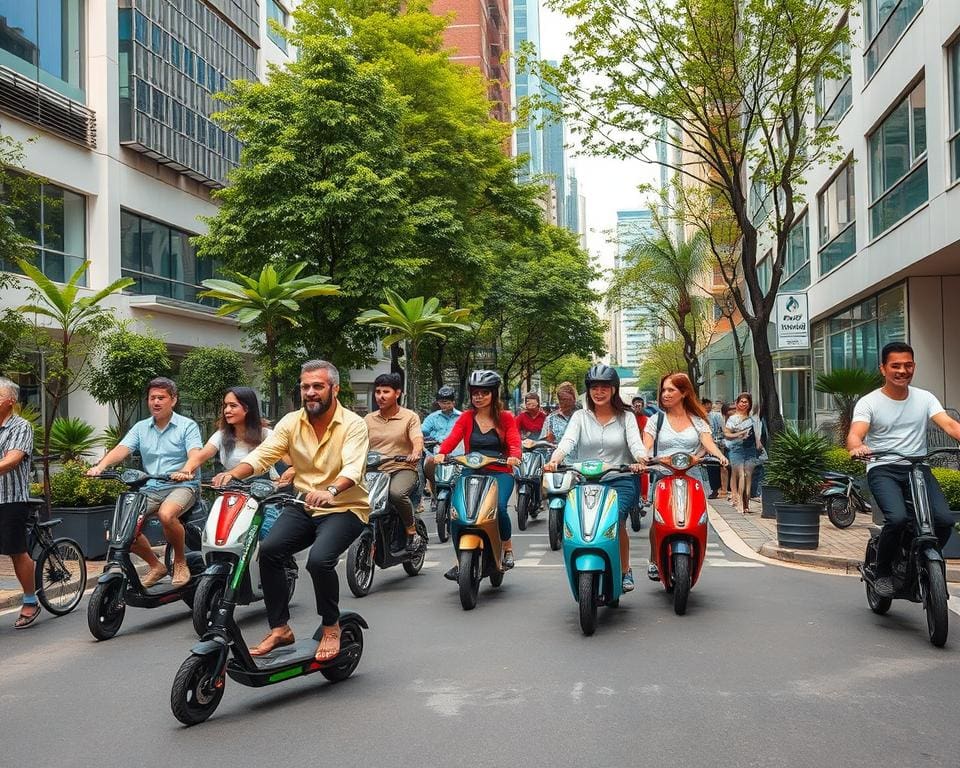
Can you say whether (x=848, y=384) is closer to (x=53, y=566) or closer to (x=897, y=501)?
(x=897, y=501)

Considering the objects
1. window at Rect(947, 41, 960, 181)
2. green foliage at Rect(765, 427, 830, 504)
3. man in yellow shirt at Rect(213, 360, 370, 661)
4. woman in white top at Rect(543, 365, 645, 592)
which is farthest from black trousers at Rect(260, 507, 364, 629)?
window at Rect(947, 41, 960, 181)

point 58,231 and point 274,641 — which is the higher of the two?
point 58,231

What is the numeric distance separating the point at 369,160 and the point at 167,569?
49.9ft

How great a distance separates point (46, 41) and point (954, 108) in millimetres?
19263

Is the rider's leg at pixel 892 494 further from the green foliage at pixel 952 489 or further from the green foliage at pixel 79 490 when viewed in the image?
the green foliage at pixel 79 490

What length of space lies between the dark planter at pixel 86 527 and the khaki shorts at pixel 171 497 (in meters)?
3.83

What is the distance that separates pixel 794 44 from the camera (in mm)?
16875

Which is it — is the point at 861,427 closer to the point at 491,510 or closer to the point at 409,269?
the point at 491,510

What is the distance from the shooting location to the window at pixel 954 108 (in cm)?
1553

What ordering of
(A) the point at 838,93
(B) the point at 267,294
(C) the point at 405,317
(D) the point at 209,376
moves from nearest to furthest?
1. (B) the point at 267,294
2. (C) the point at 405,317
3. (A) the point at 838,93
4. (D) the point at 209,376

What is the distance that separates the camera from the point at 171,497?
314 inches

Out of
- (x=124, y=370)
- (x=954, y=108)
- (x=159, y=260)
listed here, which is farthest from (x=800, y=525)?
(x=159, y=260)

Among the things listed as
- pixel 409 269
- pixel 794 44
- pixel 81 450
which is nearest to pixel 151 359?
pixel 409 269

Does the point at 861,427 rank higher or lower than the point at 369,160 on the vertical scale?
lower
